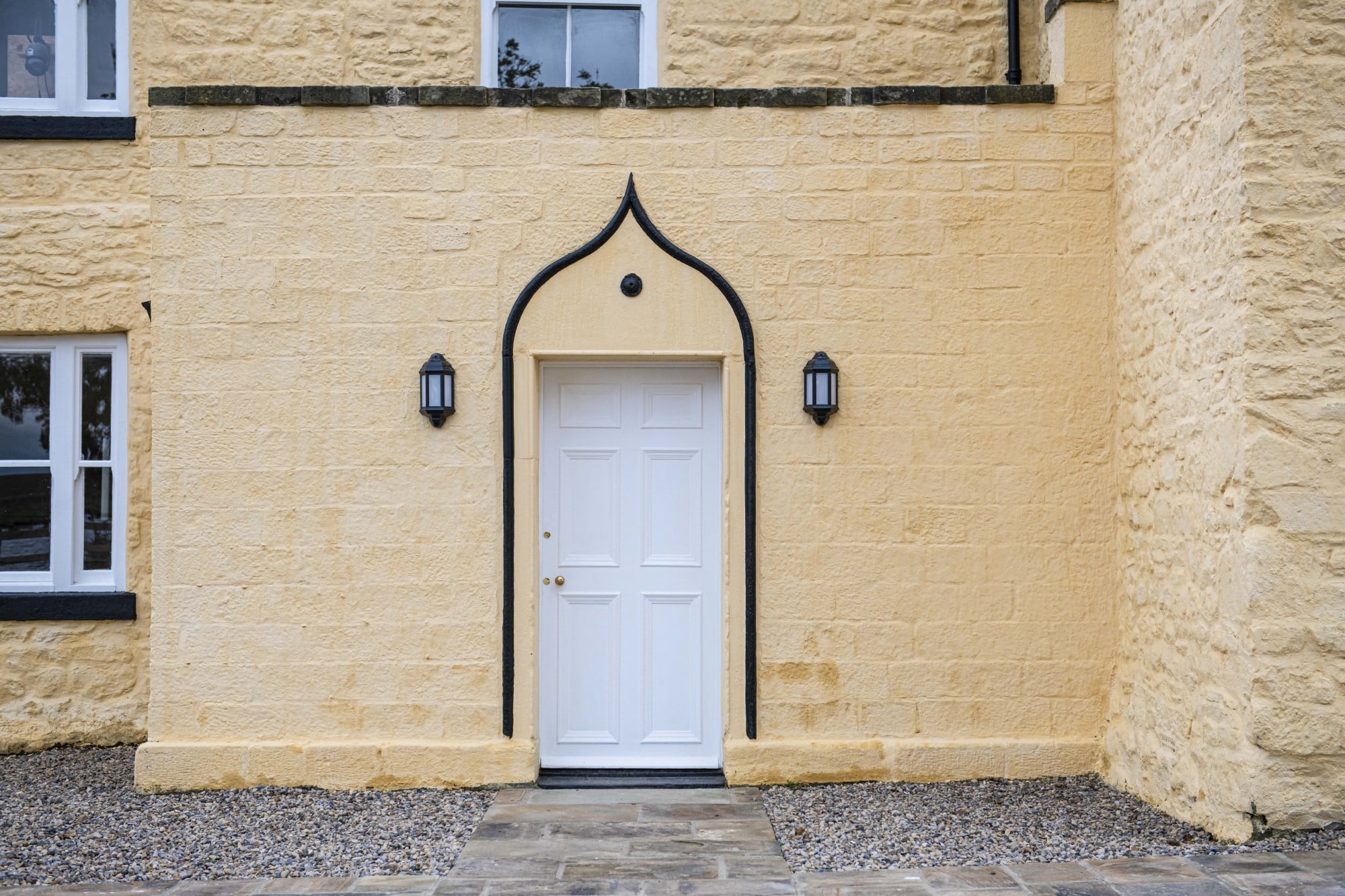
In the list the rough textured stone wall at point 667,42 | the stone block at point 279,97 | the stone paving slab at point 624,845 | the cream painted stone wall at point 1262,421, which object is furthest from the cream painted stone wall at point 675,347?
the rough textured stone wall at point 667,42

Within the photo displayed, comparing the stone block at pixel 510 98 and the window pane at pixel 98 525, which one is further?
the window pane at pixel 98 525

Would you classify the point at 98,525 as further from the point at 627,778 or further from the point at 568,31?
the point at 568,31

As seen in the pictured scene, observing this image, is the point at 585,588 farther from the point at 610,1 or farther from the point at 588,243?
the point at 610,1

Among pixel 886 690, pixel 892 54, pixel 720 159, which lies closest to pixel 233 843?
pixel 886 690

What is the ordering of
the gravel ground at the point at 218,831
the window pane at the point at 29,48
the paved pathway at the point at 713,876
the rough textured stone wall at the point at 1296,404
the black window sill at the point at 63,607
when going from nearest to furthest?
the paved pathway at the point at 713,876 → the rough textured stone wall at the point at 1296,404 → the gravel ground at the point at 218,831 → the black window sill at the point at 63,607 → the window pane at the point at 29,48

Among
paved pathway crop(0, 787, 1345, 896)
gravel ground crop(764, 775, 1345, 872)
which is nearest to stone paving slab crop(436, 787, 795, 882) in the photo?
paved pathway crop(0, 787, 1345, 896)

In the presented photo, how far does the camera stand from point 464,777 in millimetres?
5711

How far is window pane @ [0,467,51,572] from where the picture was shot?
6879mm

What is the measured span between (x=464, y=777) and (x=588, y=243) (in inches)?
105

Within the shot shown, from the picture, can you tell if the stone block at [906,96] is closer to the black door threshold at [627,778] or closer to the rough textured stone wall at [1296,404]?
the rough textured stone wall at [1296,404]

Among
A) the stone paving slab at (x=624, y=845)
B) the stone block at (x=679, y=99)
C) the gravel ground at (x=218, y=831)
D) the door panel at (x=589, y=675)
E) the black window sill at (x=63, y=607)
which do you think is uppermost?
the stone block at (x=679, y=99)

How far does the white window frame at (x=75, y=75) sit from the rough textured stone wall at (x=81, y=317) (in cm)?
23

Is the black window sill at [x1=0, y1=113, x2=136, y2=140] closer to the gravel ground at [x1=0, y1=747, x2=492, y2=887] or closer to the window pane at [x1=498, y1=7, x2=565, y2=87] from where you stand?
the window pane at [x1=498, y1=7, x2=565, y2=87]

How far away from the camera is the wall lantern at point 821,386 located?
18.7 ft
